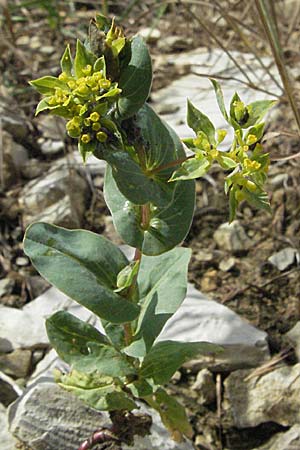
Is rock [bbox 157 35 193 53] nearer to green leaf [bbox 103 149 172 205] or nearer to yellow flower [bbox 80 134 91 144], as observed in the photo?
green leaf [bbox 103 149 172 205]

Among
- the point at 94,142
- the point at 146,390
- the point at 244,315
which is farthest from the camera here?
the point at 244,315

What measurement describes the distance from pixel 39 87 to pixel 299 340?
4.95 feet

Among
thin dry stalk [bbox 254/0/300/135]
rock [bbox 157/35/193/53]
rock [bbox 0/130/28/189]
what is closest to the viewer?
thin dry stalk [bbox 254/0/300/135]

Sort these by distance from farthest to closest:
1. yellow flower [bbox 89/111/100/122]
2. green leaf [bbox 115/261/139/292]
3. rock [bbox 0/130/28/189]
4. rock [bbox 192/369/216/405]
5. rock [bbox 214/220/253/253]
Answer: rock [bbox 0/130/28/189], rock [bbox 214/220/253/253], rock [bbox 192/369/216/405], green leaf [bbox 115/261/139/292], yellow flower [bbox 89/111/100/122]

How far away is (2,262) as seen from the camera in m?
3.07

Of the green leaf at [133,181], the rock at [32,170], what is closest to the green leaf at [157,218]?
the green leaf at [133,181]

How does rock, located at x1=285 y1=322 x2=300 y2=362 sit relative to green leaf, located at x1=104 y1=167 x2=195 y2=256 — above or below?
below

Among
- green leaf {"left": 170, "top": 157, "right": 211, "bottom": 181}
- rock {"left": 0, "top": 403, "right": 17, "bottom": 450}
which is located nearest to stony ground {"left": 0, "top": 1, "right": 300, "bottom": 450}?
rock {"left": 0, "top": 403, "right": 17, "bottom": 450}

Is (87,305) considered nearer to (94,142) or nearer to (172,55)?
(94,142)

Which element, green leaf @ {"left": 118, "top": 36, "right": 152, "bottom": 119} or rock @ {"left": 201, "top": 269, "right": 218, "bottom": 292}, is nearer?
green leaf @ {"left": 118, "top": 36, "right": 152, "bottom": 119}

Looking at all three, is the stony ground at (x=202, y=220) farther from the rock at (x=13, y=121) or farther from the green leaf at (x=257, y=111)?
the green leaf at (x=257, y=111)

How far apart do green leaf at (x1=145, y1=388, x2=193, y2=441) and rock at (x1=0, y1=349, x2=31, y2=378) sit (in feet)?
1.90

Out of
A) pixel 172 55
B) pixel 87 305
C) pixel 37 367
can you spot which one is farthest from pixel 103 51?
pixel 172 55

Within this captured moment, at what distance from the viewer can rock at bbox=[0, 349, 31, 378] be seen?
104 inches
